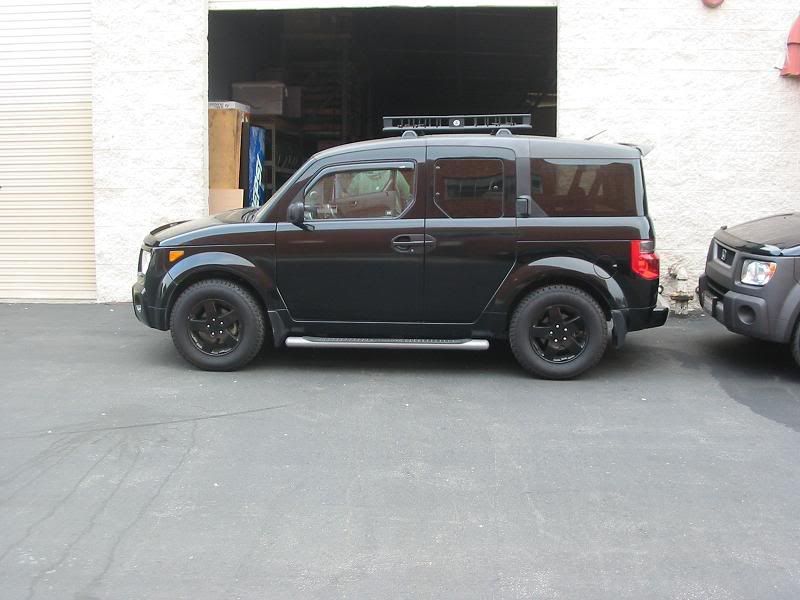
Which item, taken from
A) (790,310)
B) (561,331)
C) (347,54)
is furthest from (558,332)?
(347,54)

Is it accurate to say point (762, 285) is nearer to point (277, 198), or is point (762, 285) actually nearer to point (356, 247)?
point (356, 247)

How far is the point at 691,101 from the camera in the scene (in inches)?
374

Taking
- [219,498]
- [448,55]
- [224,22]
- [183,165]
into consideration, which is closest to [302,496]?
[219,498]

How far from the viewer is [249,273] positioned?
6.86 m

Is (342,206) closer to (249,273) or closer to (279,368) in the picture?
(249,273)

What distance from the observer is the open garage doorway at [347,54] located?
1310 cm

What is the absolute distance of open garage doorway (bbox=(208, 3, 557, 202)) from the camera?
1310 cm

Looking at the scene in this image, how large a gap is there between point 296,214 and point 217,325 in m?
1.19

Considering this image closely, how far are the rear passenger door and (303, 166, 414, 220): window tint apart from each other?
0.25 metres

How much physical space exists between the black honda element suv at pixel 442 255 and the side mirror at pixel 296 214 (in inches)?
0.5

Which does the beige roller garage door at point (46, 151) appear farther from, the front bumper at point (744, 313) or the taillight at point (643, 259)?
the front bumper at point (744, 313)

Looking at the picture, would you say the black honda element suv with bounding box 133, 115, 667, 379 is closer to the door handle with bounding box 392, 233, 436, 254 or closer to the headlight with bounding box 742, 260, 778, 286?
the door handle with bounding box 392, 233, 436, 254

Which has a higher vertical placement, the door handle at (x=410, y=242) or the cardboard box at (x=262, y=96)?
the cardboard box at (x=262, y=96)

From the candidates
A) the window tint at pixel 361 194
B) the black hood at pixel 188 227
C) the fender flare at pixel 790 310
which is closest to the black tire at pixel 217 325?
the black hood at pixel 188 227
